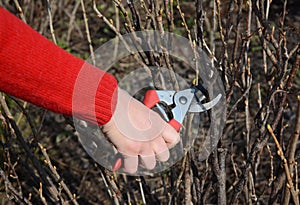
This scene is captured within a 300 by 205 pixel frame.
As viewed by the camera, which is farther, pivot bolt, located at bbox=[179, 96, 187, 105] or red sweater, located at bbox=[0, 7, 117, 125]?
pivot bolt, located at bbox=[179, 96, 187, 105]

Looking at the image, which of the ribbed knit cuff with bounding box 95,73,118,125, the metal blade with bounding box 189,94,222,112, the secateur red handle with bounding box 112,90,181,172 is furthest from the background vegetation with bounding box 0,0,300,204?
the ribbed knit cuff with bounding box 95,73,118,125

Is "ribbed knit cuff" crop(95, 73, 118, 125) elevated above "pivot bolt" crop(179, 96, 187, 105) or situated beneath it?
elevated above

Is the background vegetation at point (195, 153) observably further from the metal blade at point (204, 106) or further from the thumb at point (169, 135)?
the thumb at point (169, 135)

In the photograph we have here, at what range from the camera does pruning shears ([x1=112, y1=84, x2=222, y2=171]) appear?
6.18ft

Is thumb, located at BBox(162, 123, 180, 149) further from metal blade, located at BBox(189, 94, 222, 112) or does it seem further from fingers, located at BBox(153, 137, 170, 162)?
metal blade, located at BBox(189, 94, 222, 112)

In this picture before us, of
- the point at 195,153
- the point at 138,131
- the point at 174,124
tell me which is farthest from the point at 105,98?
the point at 195,153

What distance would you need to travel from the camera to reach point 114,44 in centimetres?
370

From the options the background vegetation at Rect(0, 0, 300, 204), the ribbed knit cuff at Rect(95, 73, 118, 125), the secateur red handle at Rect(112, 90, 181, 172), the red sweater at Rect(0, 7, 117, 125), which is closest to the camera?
the red sweater at Rect(0, 7, 117, 125)

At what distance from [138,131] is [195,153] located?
3.07ft

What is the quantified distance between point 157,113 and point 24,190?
5.13 ft

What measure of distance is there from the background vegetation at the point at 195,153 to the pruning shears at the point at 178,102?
10cm

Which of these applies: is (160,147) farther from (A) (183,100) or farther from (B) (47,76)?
(B) (47,76)

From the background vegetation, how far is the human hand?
0.25 m

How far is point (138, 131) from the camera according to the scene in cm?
175
